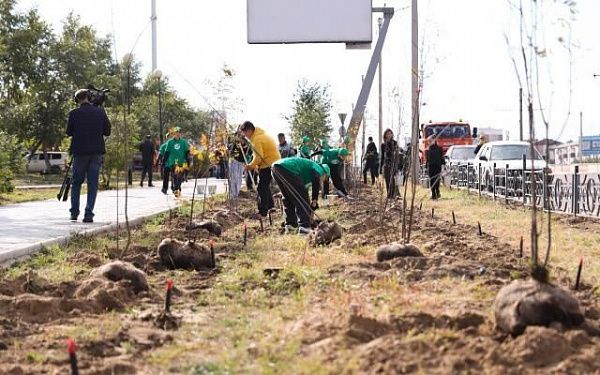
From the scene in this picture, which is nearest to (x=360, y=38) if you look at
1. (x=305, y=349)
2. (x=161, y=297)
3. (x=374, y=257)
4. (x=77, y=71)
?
(x=374, y=257)

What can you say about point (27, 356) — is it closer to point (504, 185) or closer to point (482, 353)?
point (482, 353)

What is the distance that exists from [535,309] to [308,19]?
22377mm

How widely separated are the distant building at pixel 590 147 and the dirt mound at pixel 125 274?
5599cm

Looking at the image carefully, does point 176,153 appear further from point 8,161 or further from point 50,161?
point 50,161

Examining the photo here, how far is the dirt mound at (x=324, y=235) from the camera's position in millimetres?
9367

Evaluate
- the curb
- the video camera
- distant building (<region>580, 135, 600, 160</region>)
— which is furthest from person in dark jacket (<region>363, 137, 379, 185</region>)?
distant building (<region>580, 135, 600, 160</region>)

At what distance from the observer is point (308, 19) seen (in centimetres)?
2614

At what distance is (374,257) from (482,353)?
378cm

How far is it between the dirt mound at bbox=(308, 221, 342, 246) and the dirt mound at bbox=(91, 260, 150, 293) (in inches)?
125

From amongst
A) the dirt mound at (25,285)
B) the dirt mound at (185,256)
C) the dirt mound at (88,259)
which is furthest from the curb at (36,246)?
the dirt mound at (25,285)

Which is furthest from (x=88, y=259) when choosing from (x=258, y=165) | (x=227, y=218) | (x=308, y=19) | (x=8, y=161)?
(x=308, y=19)

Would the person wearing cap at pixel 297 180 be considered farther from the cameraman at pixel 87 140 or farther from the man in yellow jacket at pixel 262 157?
the cameraman at pixel 87 140

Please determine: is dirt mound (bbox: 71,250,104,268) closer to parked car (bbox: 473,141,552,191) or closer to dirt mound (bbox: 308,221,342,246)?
dirt mound (bbox: 308,221,342,246)

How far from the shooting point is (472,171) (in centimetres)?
A: 2391
